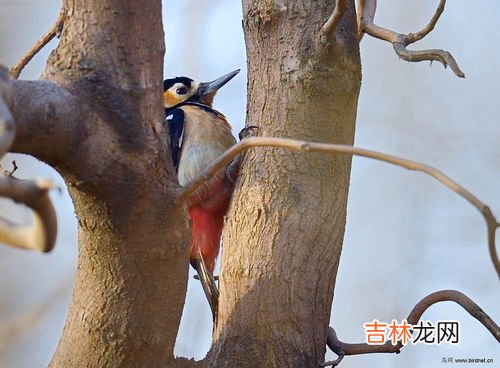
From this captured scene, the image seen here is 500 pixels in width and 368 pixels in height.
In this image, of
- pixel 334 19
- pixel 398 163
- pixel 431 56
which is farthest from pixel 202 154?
pixel 398 163

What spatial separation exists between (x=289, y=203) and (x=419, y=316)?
1.27 ft

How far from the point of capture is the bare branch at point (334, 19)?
1.68 m

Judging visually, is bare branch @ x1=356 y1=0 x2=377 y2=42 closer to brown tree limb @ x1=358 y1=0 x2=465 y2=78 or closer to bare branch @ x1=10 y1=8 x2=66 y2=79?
brown tree limb @ x1=358 y1=0 x2=465 y2=78

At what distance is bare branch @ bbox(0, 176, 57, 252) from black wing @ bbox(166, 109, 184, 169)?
1.71 meters

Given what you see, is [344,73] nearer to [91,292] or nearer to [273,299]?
[273,299]

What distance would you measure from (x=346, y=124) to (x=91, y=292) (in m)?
0.67

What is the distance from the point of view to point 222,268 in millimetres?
1848

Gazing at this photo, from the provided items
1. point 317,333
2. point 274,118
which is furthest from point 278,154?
point 317,333

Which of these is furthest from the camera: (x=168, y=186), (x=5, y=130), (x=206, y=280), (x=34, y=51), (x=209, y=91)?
(x=209, y=91)

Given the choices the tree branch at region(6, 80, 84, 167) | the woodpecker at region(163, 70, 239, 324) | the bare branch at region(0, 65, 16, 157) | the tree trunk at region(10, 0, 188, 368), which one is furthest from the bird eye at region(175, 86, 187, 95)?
the bare branch at region(0, 65, 16, 157)

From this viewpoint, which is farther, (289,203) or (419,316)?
(419,316)

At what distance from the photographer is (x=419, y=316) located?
1.90 m

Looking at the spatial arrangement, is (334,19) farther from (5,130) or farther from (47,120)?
(5,130)

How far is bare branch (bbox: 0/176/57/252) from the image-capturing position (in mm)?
950
